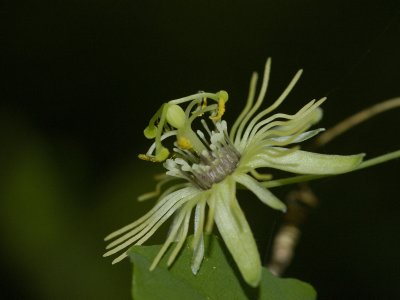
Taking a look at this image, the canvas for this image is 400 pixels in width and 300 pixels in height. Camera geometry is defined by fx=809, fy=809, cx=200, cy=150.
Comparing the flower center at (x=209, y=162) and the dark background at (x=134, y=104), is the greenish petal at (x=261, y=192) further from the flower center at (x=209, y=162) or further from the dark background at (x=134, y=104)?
the dark background at (x=134, y=104)

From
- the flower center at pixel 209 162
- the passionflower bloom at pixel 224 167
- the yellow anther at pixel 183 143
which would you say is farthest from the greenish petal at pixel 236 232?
the yellow anther at pixel 183 143

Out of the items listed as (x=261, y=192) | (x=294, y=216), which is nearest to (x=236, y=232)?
(x=261, y=192)

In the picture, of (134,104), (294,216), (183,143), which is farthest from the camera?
(134,104)

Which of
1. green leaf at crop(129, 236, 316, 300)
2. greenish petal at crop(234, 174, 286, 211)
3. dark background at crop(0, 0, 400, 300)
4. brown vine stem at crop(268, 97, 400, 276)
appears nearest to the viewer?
green leaf at crop(129, 236, 316, 300)

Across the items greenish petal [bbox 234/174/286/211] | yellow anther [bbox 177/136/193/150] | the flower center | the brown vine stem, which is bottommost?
the brown vine stem

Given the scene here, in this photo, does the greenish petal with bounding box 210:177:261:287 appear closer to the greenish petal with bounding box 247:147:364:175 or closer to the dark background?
the greenish petal with bounding box 247:147:364:175

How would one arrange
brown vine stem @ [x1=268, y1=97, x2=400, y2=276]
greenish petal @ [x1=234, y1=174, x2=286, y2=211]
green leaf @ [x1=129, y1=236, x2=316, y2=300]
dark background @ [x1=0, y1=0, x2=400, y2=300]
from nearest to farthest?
1. green leaf @ [x1=129, y1=236, x2=316, y2=300]
2. greenish petal @ [x1=234, y1=174, x2=286, y2=211]
3. brown vine stem @ [x1=268, y1=97, x2=400, y2=276]
4. dark background @ [x1=0, y1=0, x2=400, y2=300]

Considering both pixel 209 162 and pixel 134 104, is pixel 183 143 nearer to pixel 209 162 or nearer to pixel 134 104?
pixel 209 162

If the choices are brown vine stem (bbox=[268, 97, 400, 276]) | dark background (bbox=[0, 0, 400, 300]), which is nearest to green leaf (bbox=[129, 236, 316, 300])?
brown vine stem (bbox=[268, 97, 400, 276])
